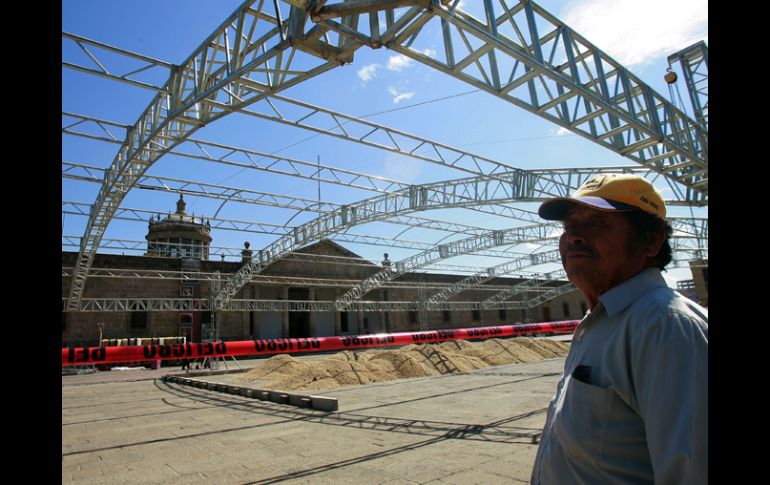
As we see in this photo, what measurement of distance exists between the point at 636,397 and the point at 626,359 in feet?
0.39

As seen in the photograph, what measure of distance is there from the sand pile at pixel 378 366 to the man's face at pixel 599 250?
1188 centimetres

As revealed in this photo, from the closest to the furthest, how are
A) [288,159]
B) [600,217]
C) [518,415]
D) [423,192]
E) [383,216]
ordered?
[600,217] < [518,415] < [288,159] < [423,192] < [383,216]

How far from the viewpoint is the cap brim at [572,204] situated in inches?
66.6

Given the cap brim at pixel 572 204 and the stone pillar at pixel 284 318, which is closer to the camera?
the cap brim at pixel 572 204

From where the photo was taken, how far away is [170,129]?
13.6 meters

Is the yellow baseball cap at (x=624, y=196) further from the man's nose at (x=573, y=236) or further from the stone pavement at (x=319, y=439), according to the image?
the stone pavement at (x=319, y=439)

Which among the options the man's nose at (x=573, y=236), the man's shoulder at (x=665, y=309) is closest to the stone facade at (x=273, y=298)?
the man's nose at (x=573, y=236)

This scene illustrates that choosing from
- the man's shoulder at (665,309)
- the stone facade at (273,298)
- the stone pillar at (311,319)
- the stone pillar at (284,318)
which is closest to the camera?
the man's shoulder at (665,309)

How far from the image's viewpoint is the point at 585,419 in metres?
1.45

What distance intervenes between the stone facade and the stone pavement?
57.4 ft

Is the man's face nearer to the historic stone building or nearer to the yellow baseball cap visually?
the yellow baseball cap
